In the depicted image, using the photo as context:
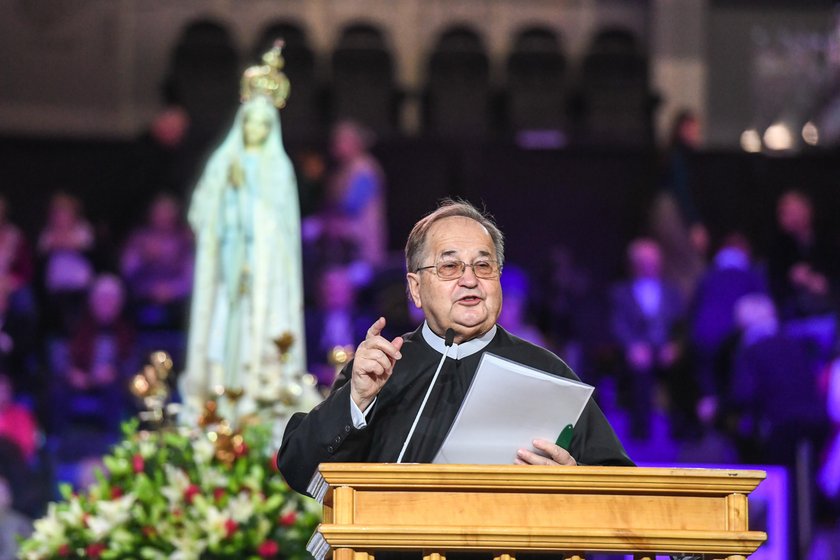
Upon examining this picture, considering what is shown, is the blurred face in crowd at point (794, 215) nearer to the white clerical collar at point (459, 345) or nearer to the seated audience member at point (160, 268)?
the seated audience member at point (160, 268)

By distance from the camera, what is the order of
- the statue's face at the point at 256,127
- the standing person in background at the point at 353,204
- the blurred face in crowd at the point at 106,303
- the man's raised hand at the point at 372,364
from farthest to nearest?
the standing person in background at the point at 353,204 → the blurred face in crowd at the point at 106,303 → the statue's face at the point at 256,127 → the man's raised hand at the point at 372,364

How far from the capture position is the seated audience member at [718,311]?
9477 mm

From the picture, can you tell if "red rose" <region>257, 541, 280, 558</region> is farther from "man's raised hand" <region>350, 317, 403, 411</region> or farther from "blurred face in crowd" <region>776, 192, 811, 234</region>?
"blurred face in crowd" <region>776, 192, 811, 234</region>

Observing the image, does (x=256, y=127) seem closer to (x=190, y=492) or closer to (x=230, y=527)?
(x=190, y=492)

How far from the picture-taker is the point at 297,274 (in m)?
5.91

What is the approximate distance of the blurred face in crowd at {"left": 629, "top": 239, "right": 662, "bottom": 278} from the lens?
9.98 metres

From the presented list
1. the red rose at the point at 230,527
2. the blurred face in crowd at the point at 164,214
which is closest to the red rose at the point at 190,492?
the red rose at the point at 230,527

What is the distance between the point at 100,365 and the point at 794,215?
504 centimetres

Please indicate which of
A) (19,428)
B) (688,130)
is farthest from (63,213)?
(688,130)

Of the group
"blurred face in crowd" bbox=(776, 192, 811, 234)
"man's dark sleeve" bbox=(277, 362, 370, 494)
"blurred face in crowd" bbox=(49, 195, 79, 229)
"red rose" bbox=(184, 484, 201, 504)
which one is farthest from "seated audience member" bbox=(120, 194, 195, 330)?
"man's dark sleeve" bbox=(277, 362, 370, 494)

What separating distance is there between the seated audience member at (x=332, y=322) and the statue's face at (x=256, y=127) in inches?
Answer: 129

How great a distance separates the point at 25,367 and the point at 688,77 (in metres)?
7.52

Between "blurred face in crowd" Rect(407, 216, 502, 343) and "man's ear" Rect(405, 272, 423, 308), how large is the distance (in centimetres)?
2

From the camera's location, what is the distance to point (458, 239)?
2936 mm
